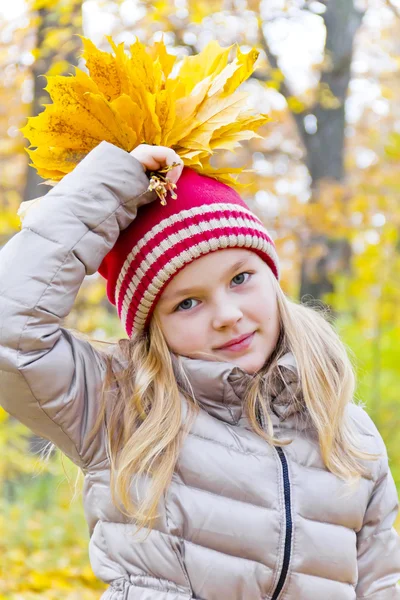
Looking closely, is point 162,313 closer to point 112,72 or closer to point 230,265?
point 230,265

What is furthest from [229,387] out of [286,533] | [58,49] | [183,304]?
[58,49]

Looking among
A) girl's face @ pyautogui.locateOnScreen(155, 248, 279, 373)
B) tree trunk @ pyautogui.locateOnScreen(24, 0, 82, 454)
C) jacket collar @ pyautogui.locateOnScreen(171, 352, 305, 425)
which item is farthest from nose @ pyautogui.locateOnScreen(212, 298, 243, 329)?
tree trunk @ pyautogui.locateOnScreen(24, 0, 82, 454)

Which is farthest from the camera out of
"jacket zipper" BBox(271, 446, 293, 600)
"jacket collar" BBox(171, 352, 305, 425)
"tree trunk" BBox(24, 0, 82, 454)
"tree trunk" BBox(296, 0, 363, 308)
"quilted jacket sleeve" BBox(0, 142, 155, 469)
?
"tree trunk" BBox(296, 0, 363, 308)

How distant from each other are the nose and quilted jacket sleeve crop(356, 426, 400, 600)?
0.72 meters

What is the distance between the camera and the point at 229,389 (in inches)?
83.4

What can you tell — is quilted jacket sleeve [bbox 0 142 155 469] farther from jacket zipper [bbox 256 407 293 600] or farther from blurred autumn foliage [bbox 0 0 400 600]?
blurred autumn foliage [bbox 0 0 400 600]

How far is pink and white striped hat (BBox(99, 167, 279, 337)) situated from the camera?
6.93 feet

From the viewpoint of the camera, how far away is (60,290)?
1.93m

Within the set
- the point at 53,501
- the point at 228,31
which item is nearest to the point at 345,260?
the point at 228,31

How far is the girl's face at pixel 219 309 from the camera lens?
2.12 metres

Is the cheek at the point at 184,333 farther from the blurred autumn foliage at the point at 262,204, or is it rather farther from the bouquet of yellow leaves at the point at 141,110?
the blurred autumn foliage at the point at 262,204

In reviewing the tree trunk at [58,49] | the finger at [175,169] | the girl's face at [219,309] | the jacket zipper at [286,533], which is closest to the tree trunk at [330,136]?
the tree trunk at [58,49]

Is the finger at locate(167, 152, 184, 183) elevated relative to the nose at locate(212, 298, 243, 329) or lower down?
elevated

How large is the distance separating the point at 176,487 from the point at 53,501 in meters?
4.00
